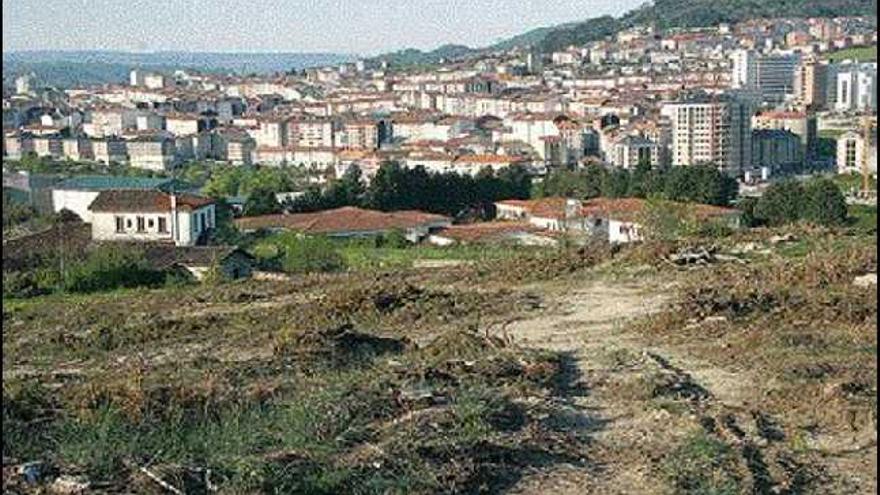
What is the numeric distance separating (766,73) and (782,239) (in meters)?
60.3

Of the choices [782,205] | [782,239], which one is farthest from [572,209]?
[782,239]

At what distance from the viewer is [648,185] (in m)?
27.0

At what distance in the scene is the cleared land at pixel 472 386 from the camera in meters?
5.79

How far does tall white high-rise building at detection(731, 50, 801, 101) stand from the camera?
7094cm

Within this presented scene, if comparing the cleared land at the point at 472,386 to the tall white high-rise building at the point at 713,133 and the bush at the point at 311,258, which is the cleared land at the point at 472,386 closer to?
the bush at the point at 311,258

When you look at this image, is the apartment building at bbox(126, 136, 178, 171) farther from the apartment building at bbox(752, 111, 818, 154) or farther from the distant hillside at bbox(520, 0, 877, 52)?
the distant hillside at bbox(520, 0, 877, 52)

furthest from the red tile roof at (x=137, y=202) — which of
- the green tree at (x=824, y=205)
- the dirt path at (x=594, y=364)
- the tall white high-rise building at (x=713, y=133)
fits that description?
the tall white high-rise building at (x=713, y=133)

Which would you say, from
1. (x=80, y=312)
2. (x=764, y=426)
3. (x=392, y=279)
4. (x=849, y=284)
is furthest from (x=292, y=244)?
(x=764, y=426)

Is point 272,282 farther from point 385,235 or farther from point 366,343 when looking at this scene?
point 385,235

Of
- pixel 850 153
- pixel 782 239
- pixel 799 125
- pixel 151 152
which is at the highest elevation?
pixel 782 239

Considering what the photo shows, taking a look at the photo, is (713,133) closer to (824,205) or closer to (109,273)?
(824,205)

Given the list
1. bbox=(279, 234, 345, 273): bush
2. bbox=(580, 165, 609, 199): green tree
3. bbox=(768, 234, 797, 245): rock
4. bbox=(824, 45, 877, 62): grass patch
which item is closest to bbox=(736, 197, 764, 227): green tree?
bbox=(580, 165, 609, 199): green tree

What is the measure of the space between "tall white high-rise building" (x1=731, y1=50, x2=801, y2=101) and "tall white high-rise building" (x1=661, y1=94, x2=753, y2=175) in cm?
2579

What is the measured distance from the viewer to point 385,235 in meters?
21.5
